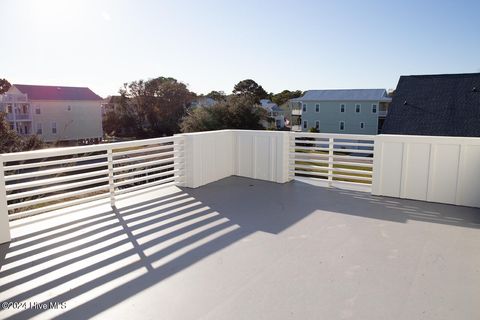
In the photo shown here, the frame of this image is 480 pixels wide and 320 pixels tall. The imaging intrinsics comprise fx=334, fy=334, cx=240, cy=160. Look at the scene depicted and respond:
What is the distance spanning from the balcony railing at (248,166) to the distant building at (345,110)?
22.1 meters

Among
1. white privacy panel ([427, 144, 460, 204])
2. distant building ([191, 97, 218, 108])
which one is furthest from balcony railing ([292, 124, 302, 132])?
white privacy panel ([427, 144, 460, 204])

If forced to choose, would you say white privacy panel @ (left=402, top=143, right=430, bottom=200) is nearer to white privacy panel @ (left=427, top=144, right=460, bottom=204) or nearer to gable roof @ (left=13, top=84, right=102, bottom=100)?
white privacy panel @ (left=427, top=144, right=460, bottom=204)

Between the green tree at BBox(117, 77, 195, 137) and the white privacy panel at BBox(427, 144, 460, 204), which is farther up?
the green tree at BBox(117, 77, 195, 137)

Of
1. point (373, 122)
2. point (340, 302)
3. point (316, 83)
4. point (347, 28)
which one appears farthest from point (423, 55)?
point (340, 302)

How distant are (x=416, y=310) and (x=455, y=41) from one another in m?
19.3

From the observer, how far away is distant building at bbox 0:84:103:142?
2453 cm

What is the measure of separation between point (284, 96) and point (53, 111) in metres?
30.4

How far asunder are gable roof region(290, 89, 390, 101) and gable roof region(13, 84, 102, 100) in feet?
59.8

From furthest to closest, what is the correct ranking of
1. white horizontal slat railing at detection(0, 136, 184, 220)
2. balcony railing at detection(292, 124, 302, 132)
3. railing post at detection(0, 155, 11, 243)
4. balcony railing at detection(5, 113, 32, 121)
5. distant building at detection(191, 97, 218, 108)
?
balcony railing at detection(292, 124, 302, 132) → balcony railing at detection(5, 113, 32, 121) → distant building at detection(191, 97, 218, 108) → white horizontal slat railing at detection(0, 136, 184, 220) → railing post at detection(0, 155, 11, 243)

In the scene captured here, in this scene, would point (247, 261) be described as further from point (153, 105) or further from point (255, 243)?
point (153, 105)

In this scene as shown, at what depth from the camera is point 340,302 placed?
2.26 meters

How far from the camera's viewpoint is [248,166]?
6277 mm

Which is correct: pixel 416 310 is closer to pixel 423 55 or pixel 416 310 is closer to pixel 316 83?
pixel 423 55

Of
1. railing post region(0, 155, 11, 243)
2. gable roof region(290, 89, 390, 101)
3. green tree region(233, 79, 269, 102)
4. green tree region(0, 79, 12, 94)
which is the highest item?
green tree region(233, 79, 269, 102)
